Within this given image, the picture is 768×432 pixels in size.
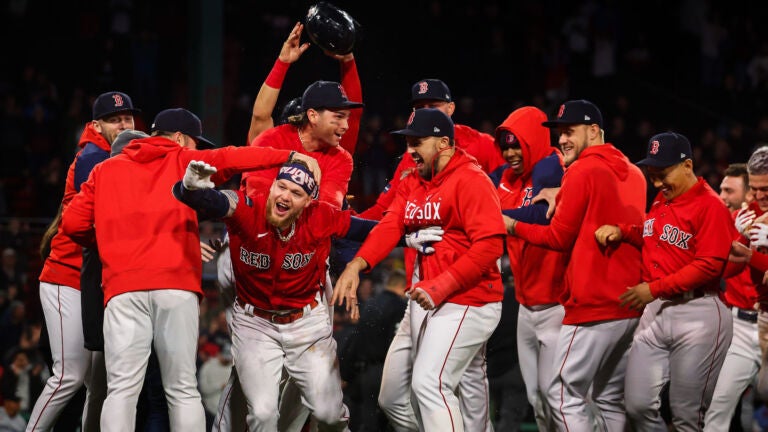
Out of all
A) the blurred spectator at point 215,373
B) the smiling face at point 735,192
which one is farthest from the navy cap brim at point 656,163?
the blurred spectator at point 215,373

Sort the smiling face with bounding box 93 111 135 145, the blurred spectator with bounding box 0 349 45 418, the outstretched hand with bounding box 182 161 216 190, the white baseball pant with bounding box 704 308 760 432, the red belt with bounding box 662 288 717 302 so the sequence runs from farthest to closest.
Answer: the blurred spectator with bounding box 0 349 45 418 → the white baseball pant with bounding box 704 308 760 432 → the smiling face with bounding box 93 111 135 145 → the red belt with bounding box 662 288 717 302 → the outstretched hand with bounding box 182 161 216 190

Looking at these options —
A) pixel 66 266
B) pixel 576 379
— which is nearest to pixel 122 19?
pixel 66 266

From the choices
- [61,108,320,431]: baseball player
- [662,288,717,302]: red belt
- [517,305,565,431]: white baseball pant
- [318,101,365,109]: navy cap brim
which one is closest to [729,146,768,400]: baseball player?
[662,288,717,302]: red belt

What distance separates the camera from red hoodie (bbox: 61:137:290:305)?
17.0 ft

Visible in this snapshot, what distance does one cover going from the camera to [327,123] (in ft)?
20.8

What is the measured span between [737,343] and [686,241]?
4.64 feet

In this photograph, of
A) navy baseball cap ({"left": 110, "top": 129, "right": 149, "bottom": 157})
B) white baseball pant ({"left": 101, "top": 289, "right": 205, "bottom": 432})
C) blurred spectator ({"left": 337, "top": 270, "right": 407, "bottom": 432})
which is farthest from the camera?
blurred spectator ({"left": 337, "top": 270, "right": 407, "bottom": 432})

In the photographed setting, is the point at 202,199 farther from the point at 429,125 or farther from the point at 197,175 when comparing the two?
the point at 429,125

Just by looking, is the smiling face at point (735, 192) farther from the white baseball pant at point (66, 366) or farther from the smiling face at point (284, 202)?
the white baseball pant at point (66, 366)

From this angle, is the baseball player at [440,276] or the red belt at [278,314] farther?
the red belt at [278,314]

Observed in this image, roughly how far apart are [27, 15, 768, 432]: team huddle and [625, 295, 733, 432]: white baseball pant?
12mm

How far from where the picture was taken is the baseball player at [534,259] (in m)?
6.11

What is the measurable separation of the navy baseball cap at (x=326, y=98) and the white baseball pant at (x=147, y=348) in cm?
172

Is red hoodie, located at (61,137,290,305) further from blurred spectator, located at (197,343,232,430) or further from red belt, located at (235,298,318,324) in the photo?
blurred spectator, located at (197,343,232,430)
